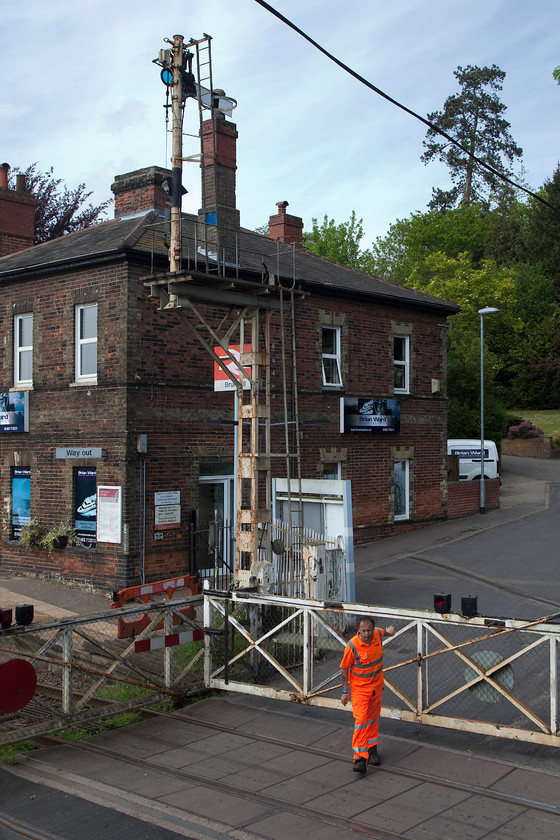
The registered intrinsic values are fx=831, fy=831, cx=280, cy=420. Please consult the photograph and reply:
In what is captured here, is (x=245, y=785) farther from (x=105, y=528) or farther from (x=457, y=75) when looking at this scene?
(x=457, y=75)

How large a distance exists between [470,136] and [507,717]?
6005 centimetres

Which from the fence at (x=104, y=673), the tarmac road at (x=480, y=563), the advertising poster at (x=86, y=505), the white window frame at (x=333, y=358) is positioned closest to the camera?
the fence at (x=104, y=673)

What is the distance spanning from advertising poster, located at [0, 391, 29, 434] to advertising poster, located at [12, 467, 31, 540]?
0.95 metres

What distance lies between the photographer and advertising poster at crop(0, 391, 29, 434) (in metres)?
17.9

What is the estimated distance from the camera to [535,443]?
38.3 m

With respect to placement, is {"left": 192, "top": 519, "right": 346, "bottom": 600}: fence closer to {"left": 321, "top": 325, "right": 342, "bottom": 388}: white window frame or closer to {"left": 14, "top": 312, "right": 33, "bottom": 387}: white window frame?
{"left": 321, "top": 325, "right": 342, "bottom": 388}: white window frame

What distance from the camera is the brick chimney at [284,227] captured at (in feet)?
79.6

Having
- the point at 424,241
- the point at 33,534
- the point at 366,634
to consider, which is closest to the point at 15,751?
the point at 366,634

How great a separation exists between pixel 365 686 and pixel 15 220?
1845 centimetres

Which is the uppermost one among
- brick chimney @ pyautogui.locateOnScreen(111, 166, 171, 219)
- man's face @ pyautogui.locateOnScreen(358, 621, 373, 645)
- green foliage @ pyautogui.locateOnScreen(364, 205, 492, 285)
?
green foliage @ pyautogui.locateOnScreen(364, 205, 492, 285)

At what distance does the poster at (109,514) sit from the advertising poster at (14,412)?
2.86 m

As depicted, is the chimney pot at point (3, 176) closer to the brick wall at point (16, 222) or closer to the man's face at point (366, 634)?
the brick wall at point (16, 222)

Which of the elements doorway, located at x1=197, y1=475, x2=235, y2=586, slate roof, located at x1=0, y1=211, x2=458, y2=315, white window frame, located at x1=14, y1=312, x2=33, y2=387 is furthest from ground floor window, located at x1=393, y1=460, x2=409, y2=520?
white window frame, located at x1=14, y1=312, x2=33, y2=387

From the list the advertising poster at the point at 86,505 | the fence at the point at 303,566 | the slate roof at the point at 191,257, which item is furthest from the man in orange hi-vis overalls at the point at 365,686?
the advertising poster at the point at 86,505
